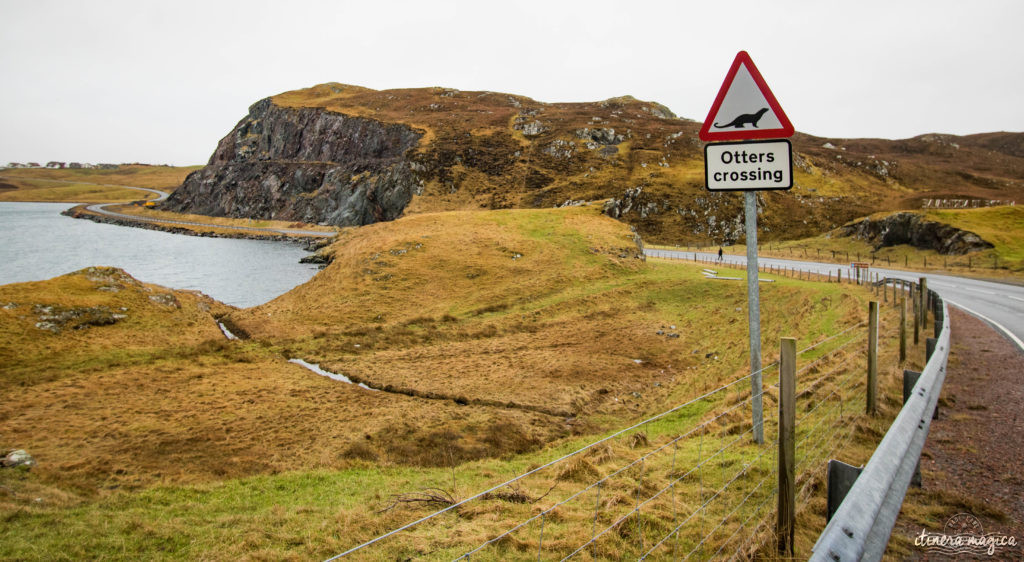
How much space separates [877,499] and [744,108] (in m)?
4.01

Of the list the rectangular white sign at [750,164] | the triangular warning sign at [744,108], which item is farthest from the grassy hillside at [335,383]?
the triangular warning sign at [744,108]

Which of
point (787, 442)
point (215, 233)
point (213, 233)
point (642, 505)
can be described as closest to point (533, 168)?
point (215, 233)

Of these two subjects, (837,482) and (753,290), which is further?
(753,290)

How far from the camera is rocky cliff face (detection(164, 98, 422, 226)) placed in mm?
94875

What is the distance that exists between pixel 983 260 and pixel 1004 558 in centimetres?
4534

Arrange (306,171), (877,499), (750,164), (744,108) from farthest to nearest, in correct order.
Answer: (306,171) < (744,108) < (750,164) < (877,499)

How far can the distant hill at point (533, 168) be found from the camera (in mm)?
72625

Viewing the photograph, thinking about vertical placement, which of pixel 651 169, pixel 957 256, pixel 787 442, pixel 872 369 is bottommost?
pixel 872 369

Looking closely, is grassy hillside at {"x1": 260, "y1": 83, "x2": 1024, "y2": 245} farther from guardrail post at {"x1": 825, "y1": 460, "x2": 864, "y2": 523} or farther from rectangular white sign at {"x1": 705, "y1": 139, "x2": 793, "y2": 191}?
guardrail post at {"x1": 825, "y1": 460, "x2": 864, "y2": 523}

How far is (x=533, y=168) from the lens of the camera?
95062 mm

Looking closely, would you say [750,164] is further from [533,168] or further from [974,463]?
[533,168]

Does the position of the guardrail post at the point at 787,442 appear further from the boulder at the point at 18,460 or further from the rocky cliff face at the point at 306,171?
the rocky cliff face at the point at 306,171

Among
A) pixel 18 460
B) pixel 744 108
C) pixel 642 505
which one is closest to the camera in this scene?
pixel 744 108

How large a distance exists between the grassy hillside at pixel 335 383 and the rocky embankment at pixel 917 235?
2126 cm
